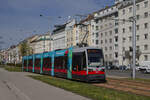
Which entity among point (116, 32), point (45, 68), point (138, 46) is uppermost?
point (116, 32)

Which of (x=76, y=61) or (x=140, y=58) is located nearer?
(x=76, y=61)

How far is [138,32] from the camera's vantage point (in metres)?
60.5

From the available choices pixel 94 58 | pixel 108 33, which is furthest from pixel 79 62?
pixel 108 33

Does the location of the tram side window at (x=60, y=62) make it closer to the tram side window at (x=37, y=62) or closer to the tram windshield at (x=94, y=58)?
the tram windshield at (x=94, y=58)

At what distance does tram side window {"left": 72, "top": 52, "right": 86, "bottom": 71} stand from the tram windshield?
0.45m

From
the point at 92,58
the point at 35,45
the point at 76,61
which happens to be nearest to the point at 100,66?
the point at 92,58

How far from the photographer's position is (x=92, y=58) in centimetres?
1834

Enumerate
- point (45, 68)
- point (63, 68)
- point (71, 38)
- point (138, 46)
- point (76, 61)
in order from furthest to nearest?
point (71, 38) < point (138, 46) < point (45, 68) < point (63, 68) < point (76, 61)

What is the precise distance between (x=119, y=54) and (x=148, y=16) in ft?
45.8

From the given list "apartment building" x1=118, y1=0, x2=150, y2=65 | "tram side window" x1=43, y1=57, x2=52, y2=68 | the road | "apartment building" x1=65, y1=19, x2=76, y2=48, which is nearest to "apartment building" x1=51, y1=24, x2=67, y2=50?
"apartment building" x1=65, y1=19, x2=76, y2=48

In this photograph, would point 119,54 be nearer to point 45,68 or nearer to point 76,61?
point 45,68

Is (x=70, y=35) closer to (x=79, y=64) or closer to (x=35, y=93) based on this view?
(x=79, y=64)

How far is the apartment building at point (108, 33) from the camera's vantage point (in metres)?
69.2

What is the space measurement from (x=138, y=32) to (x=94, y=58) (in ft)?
146
